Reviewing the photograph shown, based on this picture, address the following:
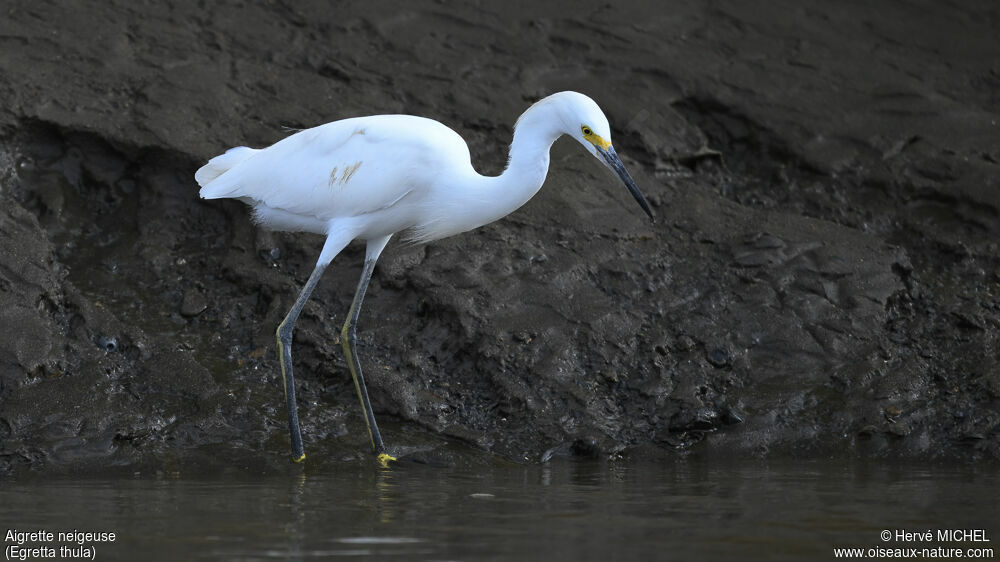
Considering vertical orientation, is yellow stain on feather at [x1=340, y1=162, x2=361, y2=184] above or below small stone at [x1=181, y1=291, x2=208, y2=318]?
above

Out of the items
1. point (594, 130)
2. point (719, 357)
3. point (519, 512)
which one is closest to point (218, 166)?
point (594, 130)

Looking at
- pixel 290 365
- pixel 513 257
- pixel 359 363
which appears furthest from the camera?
pixel 513 257

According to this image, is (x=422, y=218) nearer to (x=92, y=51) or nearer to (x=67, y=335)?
(x=67, y=335)

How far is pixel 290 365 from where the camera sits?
564cm

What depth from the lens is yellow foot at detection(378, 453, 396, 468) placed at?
17.8 ft

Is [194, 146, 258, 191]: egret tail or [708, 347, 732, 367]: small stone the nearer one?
[708, 347, 732, 367]: small stone

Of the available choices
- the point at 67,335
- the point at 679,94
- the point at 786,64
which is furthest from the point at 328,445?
the point at 786,64

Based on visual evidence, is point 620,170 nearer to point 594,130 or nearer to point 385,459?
point 594,130

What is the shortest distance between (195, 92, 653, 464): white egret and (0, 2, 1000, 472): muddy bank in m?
0.44

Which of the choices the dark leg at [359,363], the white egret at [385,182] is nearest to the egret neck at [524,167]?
the white egret at [385,182]

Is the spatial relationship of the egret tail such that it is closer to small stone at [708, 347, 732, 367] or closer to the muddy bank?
the muddy bank

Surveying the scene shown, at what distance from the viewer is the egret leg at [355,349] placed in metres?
5.52

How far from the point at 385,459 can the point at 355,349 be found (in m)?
0.68

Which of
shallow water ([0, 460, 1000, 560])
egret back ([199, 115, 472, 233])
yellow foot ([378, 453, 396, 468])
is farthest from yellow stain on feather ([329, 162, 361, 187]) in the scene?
shallow water ([0, 460, 1000, 560])
